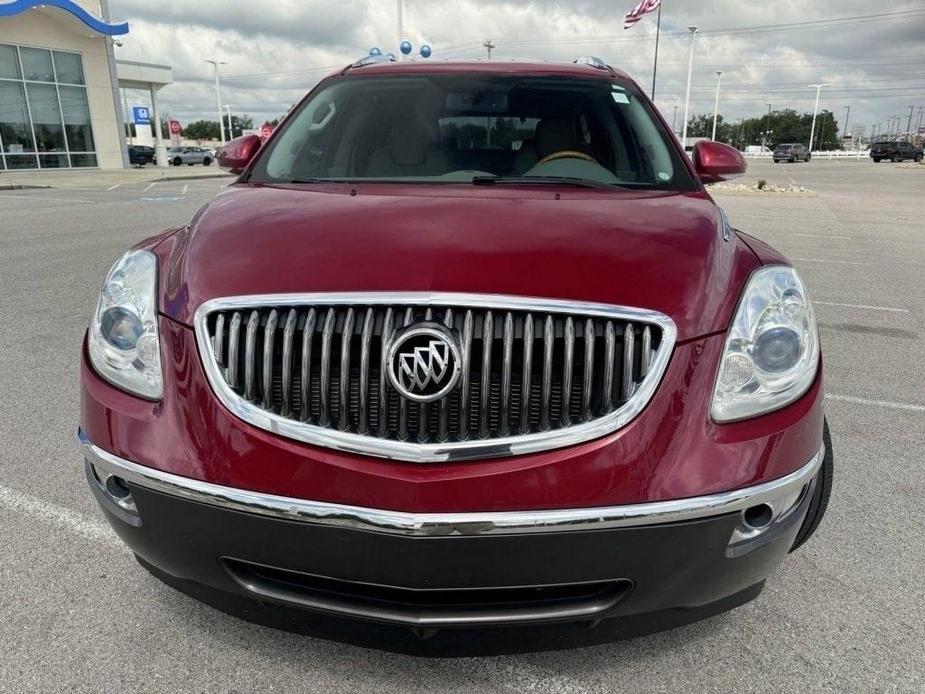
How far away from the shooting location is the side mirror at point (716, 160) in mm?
3314

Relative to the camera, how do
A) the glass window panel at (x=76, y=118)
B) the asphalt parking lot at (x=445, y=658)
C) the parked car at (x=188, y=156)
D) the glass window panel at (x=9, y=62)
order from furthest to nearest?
the parked car at (x=188, y=156)
the glass window panel at (x=76, y=118)
the glass window panel at (x=9, y=62)
the asphalt parking lot at (x=445, y=658)

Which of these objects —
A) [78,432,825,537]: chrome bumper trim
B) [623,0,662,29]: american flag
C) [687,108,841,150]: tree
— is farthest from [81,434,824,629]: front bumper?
[687,108,841,150]: tree

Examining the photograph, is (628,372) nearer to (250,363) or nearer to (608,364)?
(608,364)

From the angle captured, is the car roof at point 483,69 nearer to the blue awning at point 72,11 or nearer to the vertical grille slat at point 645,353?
the vertical grille slat at point 645,353

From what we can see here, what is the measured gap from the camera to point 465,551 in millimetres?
1583

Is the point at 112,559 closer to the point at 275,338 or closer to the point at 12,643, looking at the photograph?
the point at 12,643

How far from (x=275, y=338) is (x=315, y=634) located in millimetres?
763

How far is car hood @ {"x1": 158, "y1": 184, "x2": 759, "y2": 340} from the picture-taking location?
68.5 inches

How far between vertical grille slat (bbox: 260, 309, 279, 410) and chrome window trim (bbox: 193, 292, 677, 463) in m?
0.03

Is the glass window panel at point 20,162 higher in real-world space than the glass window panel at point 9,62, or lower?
lower

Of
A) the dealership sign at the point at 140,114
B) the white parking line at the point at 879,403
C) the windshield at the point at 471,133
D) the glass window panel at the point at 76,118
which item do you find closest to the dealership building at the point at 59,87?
the glass window panel at the point at 76,118

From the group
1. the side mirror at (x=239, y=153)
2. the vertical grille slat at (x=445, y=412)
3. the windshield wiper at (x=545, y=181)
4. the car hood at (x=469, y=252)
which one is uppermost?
the side mirror at (x=239, y=153)

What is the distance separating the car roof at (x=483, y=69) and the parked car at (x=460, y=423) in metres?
1.64

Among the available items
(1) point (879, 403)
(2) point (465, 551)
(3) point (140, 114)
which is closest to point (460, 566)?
(2) point (465, 551)
